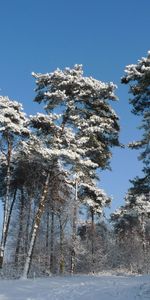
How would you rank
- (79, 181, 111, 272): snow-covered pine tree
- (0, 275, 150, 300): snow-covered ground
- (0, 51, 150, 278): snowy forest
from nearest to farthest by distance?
(0, 275, 150, 300): snow-covered ground, (0, 51, 150, 278): snowy forest, (79, 181, 111, 272): snow-covered pine tree

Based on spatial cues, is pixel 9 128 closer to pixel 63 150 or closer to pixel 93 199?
pixel 63 150

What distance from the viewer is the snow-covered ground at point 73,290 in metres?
15.9

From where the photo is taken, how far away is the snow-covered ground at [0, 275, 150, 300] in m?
15.9

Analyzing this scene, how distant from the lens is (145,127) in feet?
81.4

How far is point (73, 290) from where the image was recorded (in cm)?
1808

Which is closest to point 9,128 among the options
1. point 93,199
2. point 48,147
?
point 48,147

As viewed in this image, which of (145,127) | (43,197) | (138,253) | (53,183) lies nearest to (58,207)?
(53,183)

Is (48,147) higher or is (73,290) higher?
(48,147)

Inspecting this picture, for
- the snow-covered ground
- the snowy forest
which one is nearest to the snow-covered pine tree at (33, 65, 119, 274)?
the snowy forest

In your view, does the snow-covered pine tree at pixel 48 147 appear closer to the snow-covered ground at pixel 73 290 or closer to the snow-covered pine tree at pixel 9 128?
the snow-covered pine tree at pixel 9 128

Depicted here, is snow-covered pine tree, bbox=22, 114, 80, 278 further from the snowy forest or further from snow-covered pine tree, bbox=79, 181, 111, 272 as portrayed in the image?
snow-covered pine tree, bbox=79, 181, 111, 272

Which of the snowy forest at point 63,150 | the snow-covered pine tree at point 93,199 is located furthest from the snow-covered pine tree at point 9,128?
the snow-covered pine tree at point 93,199

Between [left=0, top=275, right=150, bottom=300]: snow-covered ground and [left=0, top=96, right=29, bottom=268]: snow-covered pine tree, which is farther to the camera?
[left=0, top=96, right=29, bottom=268]: snow-covered pine tree

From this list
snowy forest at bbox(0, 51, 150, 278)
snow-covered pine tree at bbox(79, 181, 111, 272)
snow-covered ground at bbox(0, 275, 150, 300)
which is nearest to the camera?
snow-covered ground at bbox(0, 275, 150, 300)
